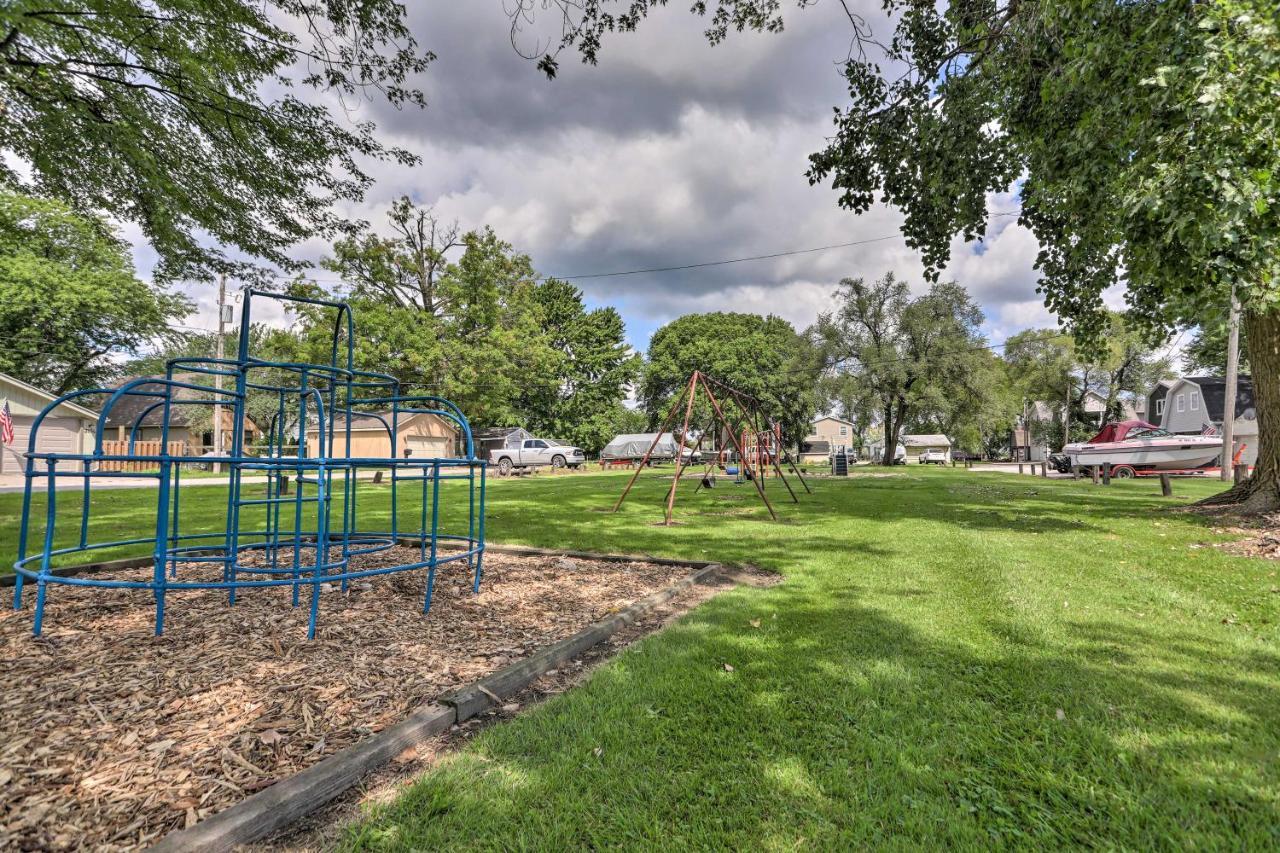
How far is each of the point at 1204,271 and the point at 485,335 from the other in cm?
2779

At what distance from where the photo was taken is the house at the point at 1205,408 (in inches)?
1179

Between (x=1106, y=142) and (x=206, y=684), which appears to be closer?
(x=206, y=684)

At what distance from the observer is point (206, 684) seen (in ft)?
8.64

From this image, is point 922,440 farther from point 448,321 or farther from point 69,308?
point 69,308

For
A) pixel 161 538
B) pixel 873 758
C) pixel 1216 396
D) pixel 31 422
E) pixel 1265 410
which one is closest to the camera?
pixel 873 758

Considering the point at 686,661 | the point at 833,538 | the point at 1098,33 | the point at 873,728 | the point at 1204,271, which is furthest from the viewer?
the point at 833,538

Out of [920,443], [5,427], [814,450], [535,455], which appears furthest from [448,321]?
[920,443]

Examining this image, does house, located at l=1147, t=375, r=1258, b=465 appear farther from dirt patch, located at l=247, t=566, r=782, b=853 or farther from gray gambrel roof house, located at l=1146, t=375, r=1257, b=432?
dirt patch, located at l=247, t=566, r=782, b=853

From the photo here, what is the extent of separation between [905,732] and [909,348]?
112 ft

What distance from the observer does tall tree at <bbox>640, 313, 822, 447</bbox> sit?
44.9 metres

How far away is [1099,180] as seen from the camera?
662cm

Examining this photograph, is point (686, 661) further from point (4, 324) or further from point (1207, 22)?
point (4, 324)

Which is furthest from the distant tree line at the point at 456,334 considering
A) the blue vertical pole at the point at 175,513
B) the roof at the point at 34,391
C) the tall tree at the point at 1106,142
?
the blue vertical pole at the point at 175,513

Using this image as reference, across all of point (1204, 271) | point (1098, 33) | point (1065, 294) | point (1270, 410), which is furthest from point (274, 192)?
point (1270, 410)
